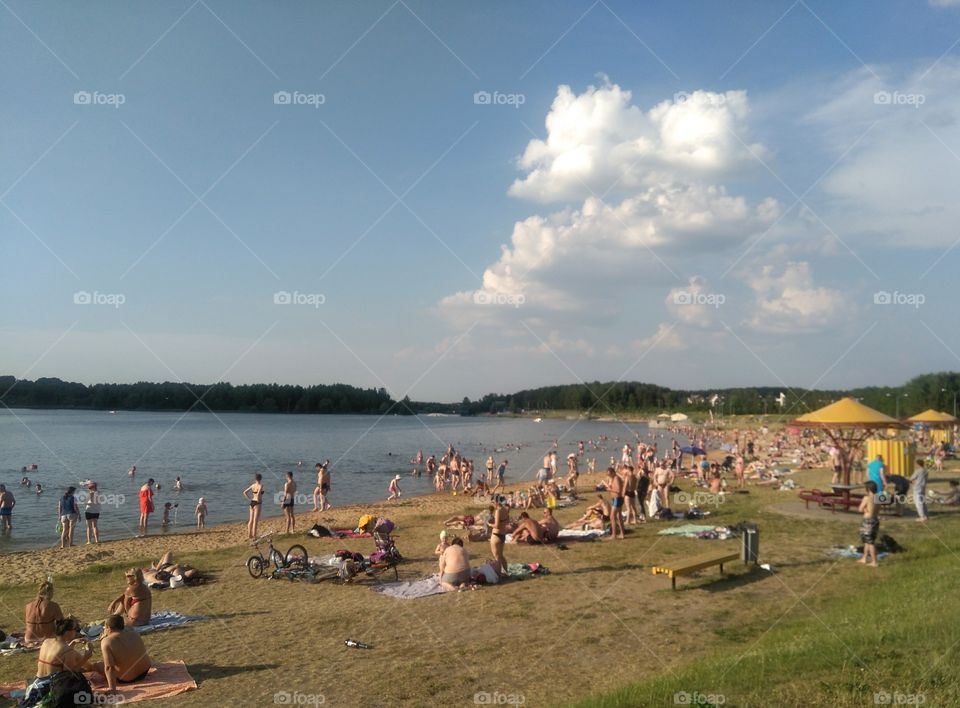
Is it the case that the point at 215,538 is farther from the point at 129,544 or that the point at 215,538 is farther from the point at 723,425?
the point at 723,425

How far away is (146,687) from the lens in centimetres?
677

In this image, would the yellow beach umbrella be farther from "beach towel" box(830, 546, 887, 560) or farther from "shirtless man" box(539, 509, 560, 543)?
"shirtless man" box(539, 509, 560, 543)

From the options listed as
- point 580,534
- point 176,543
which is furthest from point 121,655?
point 176,543

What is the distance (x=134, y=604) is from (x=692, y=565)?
787 centimetres

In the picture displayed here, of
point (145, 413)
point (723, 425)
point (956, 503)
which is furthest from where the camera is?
point (145, 413)

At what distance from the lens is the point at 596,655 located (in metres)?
7.41

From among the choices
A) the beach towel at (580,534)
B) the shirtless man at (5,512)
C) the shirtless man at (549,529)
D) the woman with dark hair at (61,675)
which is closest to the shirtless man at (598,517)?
the beach towel at (580,534)

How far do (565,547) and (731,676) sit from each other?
8.08 m

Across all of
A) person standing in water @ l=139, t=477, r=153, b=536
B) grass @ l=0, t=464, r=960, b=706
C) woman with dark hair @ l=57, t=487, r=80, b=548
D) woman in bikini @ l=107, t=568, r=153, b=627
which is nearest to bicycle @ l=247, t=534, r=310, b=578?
grass @ l=0, t=464, r=960, b=706

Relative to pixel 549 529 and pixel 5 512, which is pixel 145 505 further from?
pixel 549 529

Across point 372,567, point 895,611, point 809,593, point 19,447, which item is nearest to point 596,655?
point 895,611

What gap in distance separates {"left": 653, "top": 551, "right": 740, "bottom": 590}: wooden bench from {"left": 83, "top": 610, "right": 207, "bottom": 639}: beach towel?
681 centimetres

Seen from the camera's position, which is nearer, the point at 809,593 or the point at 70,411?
the point at 809,593

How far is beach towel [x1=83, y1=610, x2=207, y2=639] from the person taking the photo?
870cm
